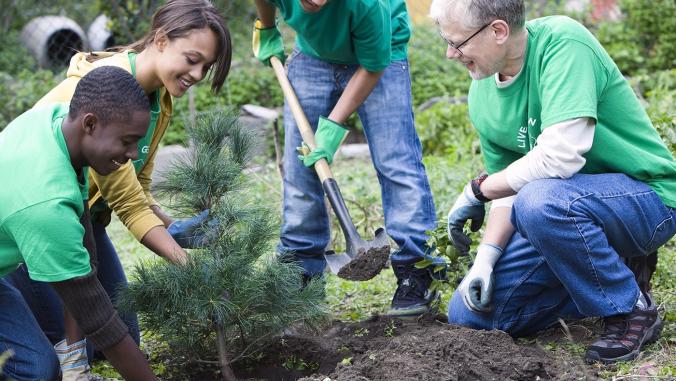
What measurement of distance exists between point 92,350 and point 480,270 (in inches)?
56.9

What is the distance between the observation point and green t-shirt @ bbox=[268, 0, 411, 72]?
10.5 ft

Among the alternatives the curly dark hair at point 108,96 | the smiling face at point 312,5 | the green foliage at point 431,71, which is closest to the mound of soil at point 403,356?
the curly dark hair at point 108,96

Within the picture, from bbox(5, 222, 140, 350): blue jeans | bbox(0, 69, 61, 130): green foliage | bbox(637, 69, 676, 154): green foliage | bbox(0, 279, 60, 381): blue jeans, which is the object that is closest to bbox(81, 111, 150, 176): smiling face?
bbox(0, 279, 60, 381): blue jeans

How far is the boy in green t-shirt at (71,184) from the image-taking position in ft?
7.54

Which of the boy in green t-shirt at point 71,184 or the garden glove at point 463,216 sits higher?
the boy in green t-shirt at point 71,184

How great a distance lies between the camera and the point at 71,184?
2359 millimetres

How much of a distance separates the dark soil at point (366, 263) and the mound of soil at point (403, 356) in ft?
0.83

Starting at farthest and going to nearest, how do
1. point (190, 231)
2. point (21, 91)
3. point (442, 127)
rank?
point (21, 91)
point (442, 127)
point (190, 231)

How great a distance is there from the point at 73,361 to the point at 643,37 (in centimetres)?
652

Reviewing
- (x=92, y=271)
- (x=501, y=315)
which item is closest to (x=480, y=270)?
(x=501, y=315)

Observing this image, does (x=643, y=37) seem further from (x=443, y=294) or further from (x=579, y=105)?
(x=579, y=105)

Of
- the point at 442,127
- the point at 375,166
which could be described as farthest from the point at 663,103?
the point at 375,166

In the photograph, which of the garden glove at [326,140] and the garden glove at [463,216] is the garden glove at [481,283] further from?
the garden glove at [326,140]

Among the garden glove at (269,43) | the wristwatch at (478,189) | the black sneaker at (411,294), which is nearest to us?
the wristwatch at (478,189)
